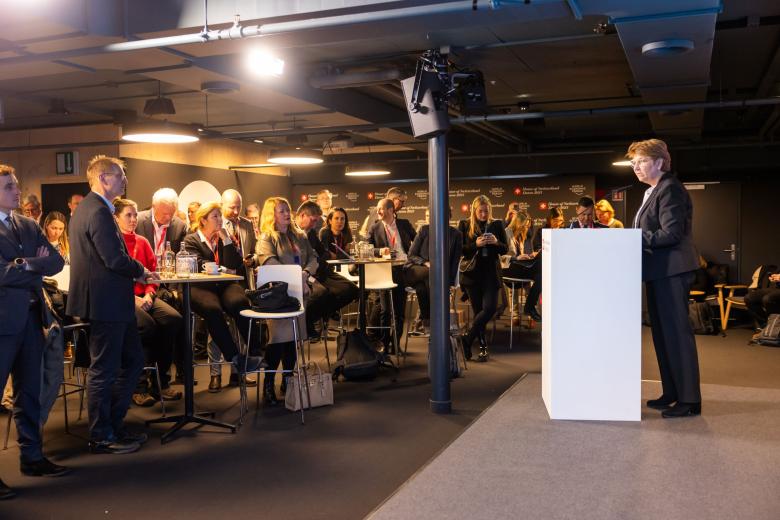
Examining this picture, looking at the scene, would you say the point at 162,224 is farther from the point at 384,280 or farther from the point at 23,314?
the point at 23,314

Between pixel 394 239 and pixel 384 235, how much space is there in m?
0.11

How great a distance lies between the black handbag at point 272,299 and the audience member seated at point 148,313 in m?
0.76

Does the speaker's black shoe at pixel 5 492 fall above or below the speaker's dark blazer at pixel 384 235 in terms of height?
below

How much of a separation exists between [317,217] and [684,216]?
3.56 metres

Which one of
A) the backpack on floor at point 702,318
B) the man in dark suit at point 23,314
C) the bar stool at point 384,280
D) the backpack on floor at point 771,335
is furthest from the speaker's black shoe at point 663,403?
the backpack on floor at point 702,318

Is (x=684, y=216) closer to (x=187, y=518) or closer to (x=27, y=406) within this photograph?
(x=187, y=518)

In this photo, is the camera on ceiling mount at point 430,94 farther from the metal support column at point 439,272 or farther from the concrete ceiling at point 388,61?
the concrete ceiling at point 388,61

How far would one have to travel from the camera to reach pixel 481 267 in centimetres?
722

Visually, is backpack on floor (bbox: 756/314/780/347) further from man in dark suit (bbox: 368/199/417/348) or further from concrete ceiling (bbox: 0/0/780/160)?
man in dark suit (bbox: 368/199/417/348)

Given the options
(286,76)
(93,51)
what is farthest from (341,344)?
(93,51)

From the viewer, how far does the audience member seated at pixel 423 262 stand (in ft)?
22.0

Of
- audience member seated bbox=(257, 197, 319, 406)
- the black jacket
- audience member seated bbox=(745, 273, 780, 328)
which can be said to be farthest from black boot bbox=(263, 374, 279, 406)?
audience member seated bbox=(745, 273, 780, 328)

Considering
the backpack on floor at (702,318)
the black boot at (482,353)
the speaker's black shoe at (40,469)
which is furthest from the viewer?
the backpack on floor at (702,318)

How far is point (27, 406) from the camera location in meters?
4.00
